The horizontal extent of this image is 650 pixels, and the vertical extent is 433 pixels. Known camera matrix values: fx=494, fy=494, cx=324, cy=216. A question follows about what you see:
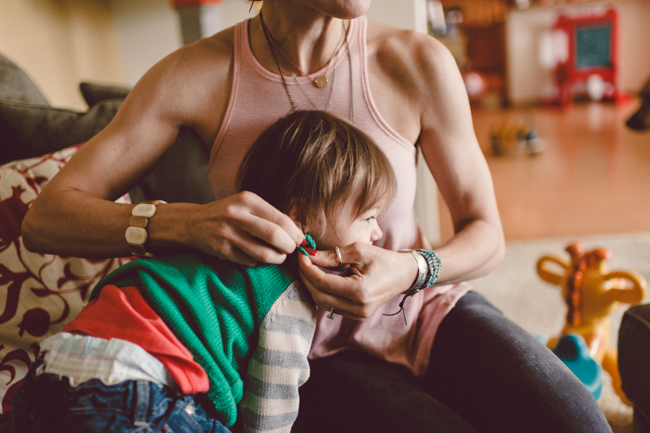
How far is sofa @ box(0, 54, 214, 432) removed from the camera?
34.0 inches

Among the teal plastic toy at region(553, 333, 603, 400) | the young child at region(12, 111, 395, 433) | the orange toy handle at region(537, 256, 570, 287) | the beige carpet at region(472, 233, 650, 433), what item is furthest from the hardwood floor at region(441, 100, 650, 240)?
the young child at region(12, 111, 395, 433)

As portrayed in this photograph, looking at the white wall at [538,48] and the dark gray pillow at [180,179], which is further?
the white wall at [538,48]

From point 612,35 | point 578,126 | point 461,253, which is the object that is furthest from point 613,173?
point 612,35

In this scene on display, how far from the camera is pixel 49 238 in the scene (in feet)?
2.69

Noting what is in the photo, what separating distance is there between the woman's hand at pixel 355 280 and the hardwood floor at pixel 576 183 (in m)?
1.93

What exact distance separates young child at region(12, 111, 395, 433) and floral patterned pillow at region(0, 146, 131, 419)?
0.73ft

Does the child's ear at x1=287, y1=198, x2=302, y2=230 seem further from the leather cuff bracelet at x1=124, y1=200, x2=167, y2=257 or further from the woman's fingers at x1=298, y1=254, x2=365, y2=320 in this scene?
the leather cuff bracelet at x1=124, y1=200, x2=167, y2=257

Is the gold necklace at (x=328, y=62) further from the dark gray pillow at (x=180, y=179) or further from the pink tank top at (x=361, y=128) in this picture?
the dark gray pillow at (x=180, y=179)

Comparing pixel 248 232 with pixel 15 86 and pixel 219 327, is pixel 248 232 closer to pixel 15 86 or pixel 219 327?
pixel 219 327

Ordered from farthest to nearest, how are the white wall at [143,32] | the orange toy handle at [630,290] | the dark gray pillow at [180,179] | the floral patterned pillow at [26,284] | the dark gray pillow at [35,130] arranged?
the white wall at [143,32] → the orange toy handle at [630,290] → the dark gray pillow at [180,179] → the dark gray pillow at [35,130] → the floral patterned pillow at [26,284]

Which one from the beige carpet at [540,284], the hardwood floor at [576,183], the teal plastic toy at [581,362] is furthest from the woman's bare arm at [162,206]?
the hardwood floor at [576,183]

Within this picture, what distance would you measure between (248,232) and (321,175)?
16 centimetres

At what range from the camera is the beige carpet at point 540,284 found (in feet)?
5.55

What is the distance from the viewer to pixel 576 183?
317 centimetres
